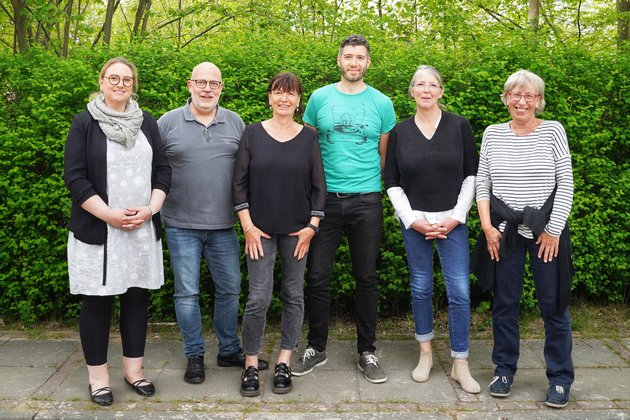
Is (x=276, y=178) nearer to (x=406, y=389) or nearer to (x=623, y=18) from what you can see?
(x=406, y=389)

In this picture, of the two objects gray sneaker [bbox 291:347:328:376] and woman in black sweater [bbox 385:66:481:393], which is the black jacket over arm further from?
gray sneaker [bbox 291:347:328:376]

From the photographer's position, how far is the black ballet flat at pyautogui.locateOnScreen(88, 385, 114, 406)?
4027 millimetres

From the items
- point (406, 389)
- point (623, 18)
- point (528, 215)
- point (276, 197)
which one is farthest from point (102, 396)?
point (623, 18)

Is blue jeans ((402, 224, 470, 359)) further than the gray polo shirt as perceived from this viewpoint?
Yes

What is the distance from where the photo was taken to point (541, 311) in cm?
413

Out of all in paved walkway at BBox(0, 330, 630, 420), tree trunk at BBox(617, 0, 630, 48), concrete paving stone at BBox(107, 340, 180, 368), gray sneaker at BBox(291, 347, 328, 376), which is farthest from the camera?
tree trunk at BBox(617, 0, 630, 48)

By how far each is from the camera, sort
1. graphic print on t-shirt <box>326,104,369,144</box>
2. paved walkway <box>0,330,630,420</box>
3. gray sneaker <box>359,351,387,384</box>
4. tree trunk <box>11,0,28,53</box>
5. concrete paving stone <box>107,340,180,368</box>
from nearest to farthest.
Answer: paved walkway <box>0,330,630,420</box>
graphic print on t-shirt <box>326,104,369,144</box>
gray sneaker <box>359,351,387,384</box>
concrete paving stone <box>107,340,180,368</box>
tree trunk <box>11,0,28,53</box>

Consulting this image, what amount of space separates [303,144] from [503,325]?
68.4 inches

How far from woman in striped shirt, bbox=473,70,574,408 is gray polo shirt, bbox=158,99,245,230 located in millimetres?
1629

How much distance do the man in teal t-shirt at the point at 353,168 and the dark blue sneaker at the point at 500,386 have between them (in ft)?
2.30

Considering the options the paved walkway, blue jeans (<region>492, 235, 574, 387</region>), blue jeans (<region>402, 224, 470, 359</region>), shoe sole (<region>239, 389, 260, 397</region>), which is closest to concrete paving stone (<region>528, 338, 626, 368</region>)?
the paved walkway

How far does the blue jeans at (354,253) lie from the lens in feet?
14.2

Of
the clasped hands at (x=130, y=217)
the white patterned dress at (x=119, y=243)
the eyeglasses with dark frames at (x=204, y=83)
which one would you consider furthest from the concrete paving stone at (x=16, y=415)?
the eyeglasses with dark frames at (x=204, y=83)

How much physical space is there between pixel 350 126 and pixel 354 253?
2.83 feet
